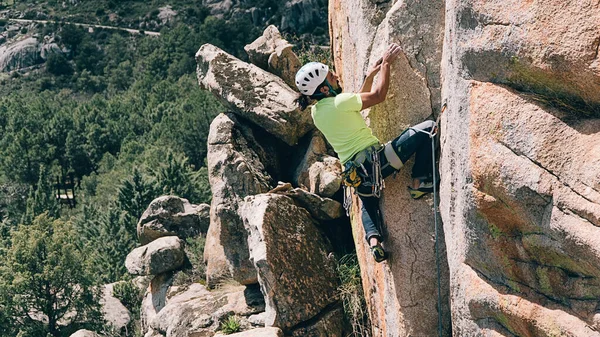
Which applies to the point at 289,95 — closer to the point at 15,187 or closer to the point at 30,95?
the point at 15,187

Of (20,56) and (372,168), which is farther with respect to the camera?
(20,56)

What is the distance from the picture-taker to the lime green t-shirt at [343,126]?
7.68 meters

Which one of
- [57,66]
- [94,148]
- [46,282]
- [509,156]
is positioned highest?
[57,66]

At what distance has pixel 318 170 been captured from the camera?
35.8 feet

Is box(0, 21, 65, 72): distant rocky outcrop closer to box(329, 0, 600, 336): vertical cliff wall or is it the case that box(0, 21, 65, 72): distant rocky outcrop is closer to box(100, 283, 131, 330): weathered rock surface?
box(100, 283, 131, 330): weathered rock surface

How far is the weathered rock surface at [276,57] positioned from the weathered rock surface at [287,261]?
3285mm

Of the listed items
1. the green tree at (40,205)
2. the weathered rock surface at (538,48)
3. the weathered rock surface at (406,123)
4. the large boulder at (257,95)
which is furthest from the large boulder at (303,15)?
the weathered rock surface at (538,48)

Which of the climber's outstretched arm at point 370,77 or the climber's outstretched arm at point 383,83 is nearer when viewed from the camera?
the climber's outstretched arm at point 383,83

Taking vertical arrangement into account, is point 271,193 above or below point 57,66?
below

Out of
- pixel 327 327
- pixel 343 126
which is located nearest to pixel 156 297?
pixel 327 327

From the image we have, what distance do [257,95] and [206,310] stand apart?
4101mm

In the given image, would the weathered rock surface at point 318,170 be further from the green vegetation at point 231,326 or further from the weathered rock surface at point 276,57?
the green vegetation at point 231,326

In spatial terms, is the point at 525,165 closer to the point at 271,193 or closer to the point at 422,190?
the point at 422,190

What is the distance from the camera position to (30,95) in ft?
292
